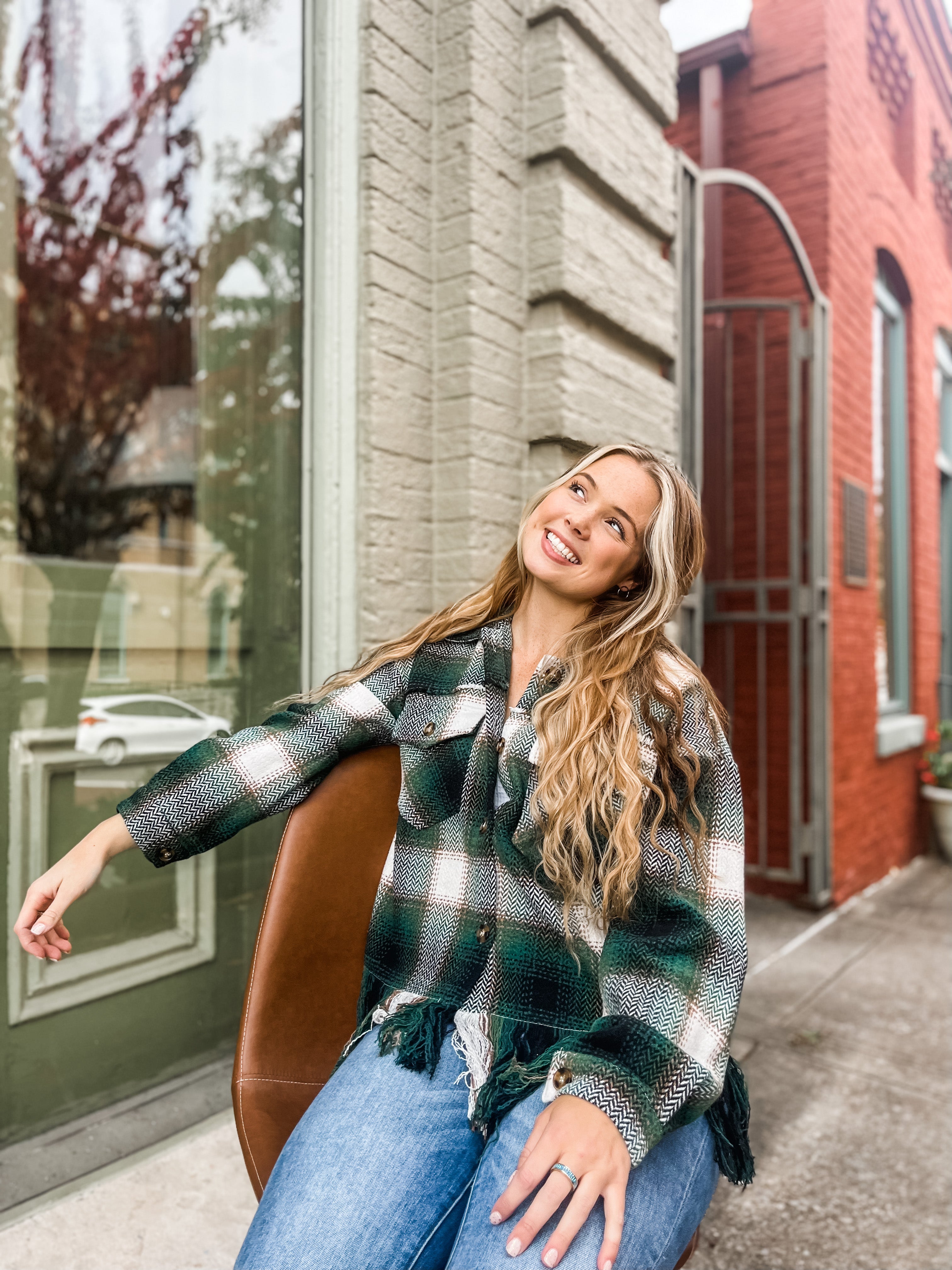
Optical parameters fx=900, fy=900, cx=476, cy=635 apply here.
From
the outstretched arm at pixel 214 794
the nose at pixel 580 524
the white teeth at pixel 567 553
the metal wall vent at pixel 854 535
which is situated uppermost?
the metal wall vent at pixel 854 535

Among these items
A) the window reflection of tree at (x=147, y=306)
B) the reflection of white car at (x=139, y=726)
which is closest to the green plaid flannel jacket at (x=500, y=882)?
the reflection of white car at (x=139, y=726)

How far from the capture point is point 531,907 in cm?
137

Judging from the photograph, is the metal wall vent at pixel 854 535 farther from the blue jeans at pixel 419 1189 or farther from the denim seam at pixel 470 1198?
the denim seam at pixel 470 1198

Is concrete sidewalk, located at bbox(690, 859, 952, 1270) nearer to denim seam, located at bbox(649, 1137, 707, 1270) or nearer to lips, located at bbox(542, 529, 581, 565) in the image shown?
denim seam, located at bbox(649, 1137, 707, 1270)

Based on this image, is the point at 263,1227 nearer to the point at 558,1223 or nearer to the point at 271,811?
the point at 558,1223

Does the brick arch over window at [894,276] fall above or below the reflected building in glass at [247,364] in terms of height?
above

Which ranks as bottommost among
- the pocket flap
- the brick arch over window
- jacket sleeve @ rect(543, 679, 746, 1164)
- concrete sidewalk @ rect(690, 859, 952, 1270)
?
concrete sidewalk @ rect(690, 859, 952, 1270)

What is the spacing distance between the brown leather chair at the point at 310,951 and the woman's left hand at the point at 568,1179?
323 millimetres

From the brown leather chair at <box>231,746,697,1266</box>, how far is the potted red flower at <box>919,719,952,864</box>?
5263 mm

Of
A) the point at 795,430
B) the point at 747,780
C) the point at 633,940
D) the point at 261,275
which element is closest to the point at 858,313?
the point at 795,430

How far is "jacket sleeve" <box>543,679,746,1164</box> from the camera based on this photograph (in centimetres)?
113

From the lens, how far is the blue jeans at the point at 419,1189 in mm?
1088

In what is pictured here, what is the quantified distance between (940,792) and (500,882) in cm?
536

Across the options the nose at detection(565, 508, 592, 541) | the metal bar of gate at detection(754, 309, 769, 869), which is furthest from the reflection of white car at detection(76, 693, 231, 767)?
the metal bar of gate at detection(754, 309, 769, 869)
